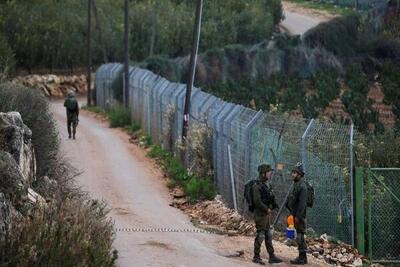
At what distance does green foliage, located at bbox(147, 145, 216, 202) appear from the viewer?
20.5 meters

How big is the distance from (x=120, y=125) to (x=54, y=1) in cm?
3462

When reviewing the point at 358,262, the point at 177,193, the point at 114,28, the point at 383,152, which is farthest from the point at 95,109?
the point at 358,262

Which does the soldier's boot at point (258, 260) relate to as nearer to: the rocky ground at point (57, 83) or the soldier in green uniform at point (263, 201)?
the soldier in green uniform at point (263, 201)

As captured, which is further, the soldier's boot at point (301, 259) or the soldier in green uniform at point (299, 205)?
the soldier's boot at point (301, 259)

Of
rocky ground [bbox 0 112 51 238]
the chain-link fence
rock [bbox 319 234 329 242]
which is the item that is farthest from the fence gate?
rocky ground [bbox 0 112 51 238]

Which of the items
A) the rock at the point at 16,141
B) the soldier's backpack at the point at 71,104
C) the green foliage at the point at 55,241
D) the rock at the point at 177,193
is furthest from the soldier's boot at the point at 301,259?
the soldier's backpack at the point at 71,104

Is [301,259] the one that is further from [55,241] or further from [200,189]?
[200,189]

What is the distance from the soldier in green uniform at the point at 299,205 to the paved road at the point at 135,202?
0.81m

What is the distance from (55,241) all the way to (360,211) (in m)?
6.31

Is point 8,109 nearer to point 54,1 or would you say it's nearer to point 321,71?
point 321,71

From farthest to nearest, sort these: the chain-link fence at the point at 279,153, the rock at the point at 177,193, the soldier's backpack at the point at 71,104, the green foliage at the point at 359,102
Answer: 1. the green foliage at the point at 359,102
2. the soldier's backpack at the point at 71,104
3. the rock at the point at 177,193
4. the chain-link fence at the point at 279,153

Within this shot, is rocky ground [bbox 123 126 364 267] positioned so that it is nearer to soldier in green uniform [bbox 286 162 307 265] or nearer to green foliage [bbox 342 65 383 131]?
soldier in green uniform [bbox 286 162 307 265]

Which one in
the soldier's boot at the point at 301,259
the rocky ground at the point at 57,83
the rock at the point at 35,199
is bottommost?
the rocky ground at the point at 57,83

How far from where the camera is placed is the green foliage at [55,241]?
34.5 ft
